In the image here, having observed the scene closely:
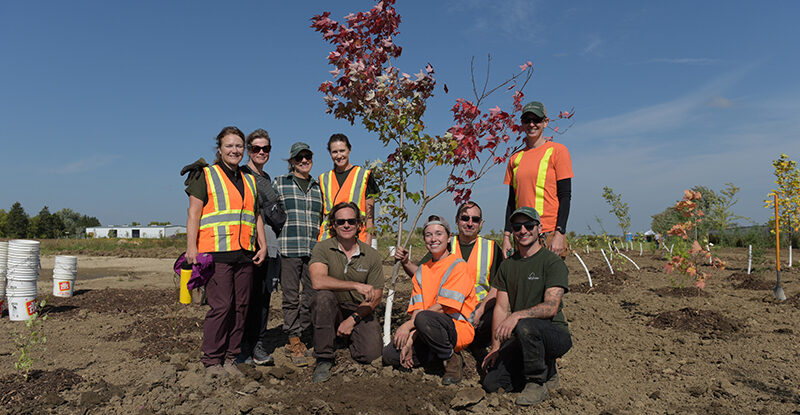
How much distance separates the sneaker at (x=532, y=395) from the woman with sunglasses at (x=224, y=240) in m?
2.13

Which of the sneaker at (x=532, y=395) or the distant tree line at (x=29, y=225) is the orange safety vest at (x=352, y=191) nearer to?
the sneaker at (x=532, y=395)

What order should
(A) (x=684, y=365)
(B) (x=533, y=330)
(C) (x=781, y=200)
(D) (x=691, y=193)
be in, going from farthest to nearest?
(C) (x=781, y=200) → (D) (x=691, y=193) → (A) (x=684, y=365) → (B) (x=533, y=330)

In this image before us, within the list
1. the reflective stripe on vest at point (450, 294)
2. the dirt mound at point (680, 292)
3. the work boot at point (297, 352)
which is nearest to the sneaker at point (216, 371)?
the work boot at point (297, 352)

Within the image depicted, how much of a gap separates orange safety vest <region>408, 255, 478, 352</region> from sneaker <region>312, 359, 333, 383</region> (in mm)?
796

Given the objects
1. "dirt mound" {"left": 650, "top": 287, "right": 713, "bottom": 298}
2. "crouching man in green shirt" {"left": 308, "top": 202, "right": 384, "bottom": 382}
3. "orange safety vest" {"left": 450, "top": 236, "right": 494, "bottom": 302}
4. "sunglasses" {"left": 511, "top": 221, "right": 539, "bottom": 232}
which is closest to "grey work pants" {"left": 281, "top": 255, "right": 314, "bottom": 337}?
"crouching man in green shirt" {"left": 308, "top": 202, "right": 384, "bottom": 382}

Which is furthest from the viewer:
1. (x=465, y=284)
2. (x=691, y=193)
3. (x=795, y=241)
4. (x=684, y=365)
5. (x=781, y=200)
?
(x=795, y=241)

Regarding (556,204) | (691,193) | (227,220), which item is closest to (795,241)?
(691,193)

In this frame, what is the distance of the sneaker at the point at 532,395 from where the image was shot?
331 centimetres

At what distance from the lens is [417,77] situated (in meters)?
4.20

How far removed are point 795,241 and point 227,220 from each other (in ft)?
81.7

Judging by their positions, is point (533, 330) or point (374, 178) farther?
point (374, 178)

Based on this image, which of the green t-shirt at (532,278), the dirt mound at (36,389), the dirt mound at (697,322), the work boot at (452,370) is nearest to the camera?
the dirt mound at (36,389)

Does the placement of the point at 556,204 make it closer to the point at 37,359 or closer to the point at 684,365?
the point at 684,365

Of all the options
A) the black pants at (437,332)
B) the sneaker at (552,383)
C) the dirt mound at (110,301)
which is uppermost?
the black pants at (437,332)
